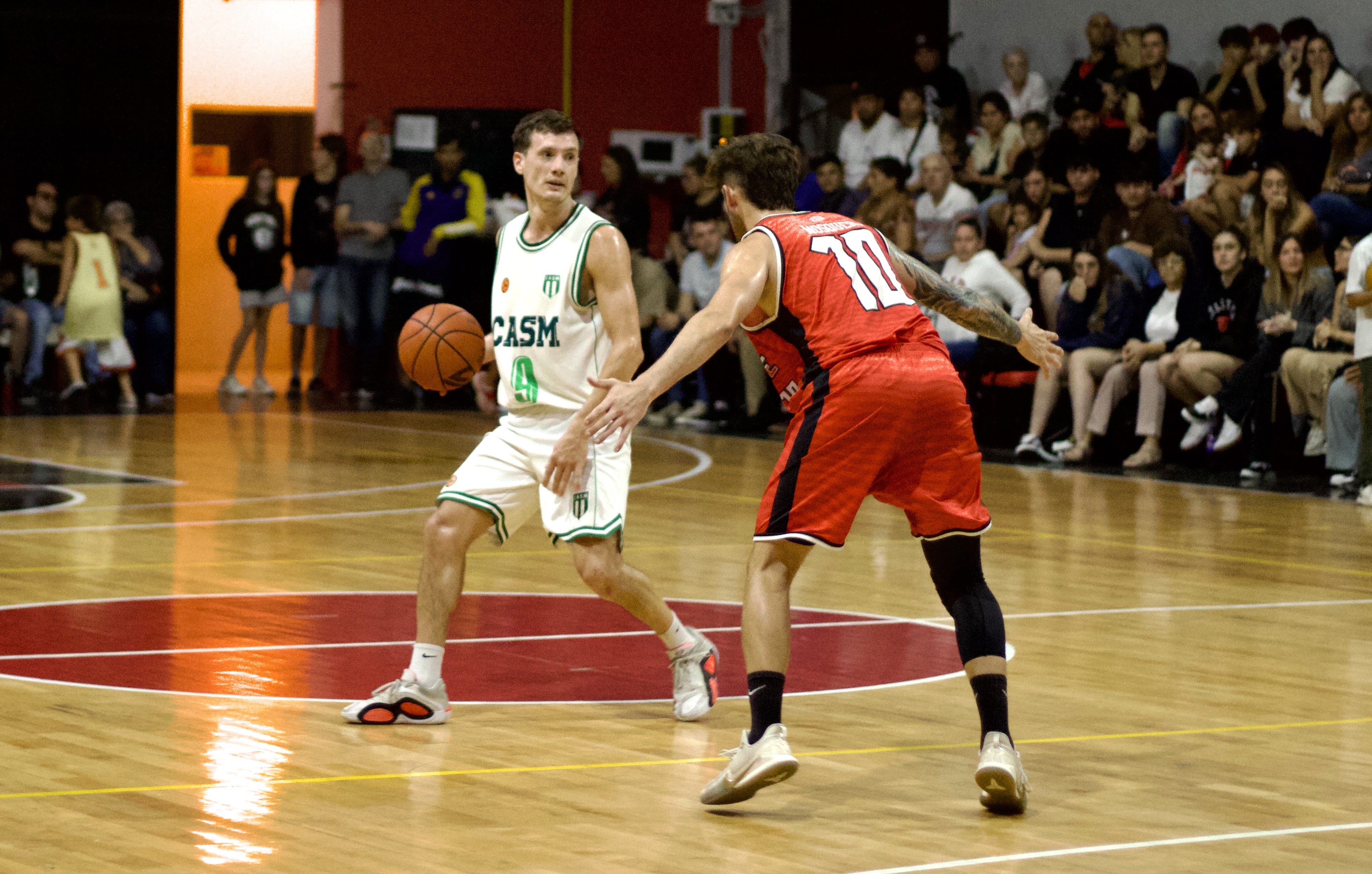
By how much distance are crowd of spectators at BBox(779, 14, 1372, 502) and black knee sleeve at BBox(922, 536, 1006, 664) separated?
7.20 m

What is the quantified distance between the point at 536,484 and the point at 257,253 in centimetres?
1314

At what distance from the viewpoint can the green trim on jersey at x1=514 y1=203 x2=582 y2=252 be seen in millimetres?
5902

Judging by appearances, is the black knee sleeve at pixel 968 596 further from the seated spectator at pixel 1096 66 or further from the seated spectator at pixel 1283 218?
the seated spectator at pixel 1096 66

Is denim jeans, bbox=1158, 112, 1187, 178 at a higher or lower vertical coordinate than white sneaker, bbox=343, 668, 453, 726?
higher

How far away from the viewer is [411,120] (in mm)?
19859

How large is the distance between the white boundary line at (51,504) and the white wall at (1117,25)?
10.1 meters

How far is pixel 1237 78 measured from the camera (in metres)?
15.1

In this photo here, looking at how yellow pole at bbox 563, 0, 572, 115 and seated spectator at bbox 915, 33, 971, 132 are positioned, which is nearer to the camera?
seated spectator at bbox 915, 33, 971, 132

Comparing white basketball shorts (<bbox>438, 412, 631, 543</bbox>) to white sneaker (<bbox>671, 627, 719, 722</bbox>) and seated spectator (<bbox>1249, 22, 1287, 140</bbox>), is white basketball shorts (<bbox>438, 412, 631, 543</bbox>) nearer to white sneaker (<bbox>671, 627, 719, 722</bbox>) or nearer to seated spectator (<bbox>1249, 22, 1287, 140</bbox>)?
white sneaker (<bbox>671, 627, 719, 722</bbox>)

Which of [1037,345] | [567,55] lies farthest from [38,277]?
[1037,345]

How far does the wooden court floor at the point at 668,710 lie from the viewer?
168 inches

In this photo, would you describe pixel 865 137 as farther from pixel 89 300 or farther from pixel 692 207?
pixel 89 300

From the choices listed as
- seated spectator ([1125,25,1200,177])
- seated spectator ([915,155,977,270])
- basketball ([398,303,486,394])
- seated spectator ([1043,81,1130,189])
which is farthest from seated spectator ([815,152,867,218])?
basketball ([398,303,486,394])

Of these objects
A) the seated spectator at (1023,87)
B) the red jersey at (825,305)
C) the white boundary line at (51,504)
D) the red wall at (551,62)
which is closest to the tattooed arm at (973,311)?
the red jersey at (825,305)
